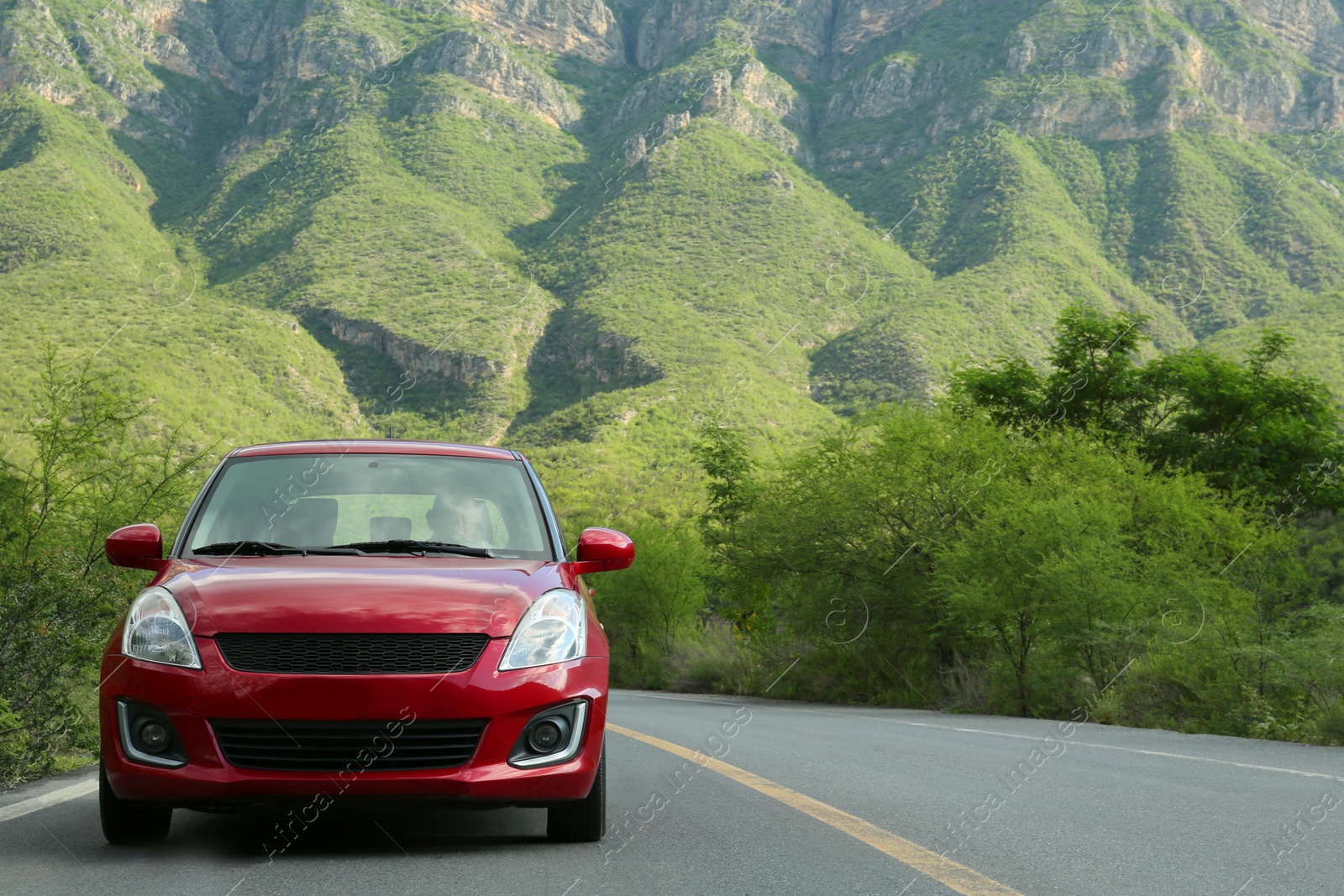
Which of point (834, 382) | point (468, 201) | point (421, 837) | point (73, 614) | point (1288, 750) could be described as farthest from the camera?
point (468, 201)

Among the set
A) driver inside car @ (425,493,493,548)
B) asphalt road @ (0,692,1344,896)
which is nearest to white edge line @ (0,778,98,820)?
asphalt road @ (0,692,1344,896)

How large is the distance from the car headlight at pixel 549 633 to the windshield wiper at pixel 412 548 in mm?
611

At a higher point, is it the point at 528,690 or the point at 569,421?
the point at 528,690

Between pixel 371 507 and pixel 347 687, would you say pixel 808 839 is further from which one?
pixel 371 507

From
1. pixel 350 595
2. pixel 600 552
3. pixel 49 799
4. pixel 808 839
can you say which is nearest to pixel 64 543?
pixel 49 799

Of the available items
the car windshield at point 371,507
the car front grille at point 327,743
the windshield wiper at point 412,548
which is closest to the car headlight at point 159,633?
the car front grille at point 327,743

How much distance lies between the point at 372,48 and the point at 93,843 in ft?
444

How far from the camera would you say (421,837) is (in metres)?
5.37

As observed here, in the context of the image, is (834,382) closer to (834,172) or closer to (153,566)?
(834,172)

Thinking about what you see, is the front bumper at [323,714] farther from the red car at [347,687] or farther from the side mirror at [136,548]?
the side mirror at [136,548]

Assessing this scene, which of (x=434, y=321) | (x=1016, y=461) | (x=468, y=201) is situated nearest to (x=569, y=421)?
(x=434, y=321)

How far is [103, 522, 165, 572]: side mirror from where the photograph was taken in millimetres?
5445

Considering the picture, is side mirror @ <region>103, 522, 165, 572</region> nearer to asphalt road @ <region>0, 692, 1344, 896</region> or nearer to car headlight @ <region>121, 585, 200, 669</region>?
car headlight @ <region>121, 585, 200, 669</region>

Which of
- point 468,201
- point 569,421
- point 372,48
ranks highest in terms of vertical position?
point 372,48
